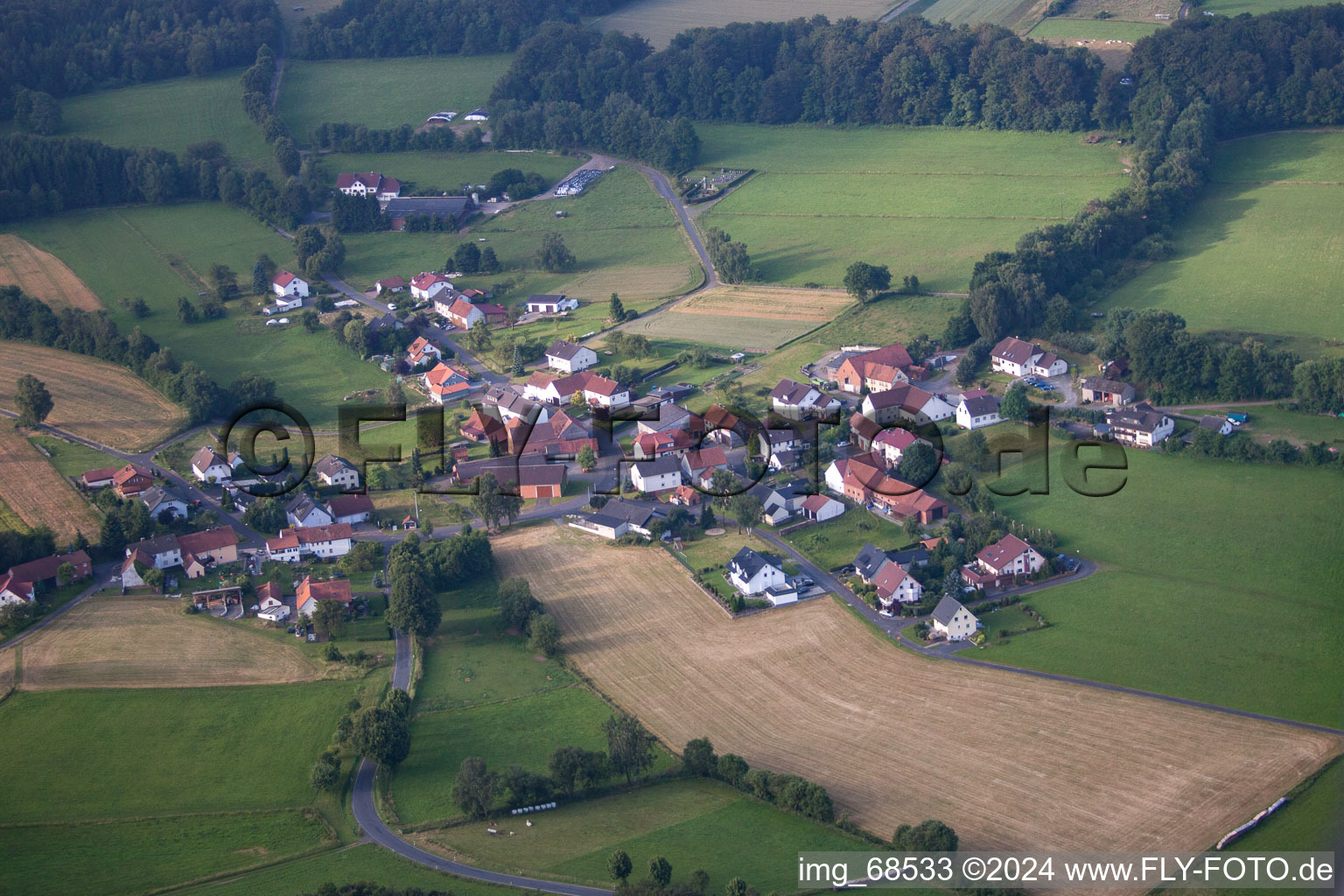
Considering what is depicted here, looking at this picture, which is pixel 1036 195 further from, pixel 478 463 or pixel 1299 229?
pixel 478 463

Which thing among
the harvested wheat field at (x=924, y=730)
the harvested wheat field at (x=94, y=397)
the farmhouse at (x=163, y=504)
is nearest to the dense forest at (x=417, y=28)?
the harvested wheat field at (x=94, y=397)

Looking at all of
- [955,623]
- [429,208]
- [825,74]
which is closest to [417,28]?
[429,208]

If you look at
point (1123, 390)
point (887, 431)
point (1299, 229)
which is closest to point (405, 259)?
point (887, 431)

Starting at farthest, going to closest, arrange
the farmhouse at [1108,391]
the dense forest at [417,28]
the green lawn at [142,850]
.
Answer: the dense forest at [417,28] < the farmhouse at [1108,391] < the green lawn at [142,850]

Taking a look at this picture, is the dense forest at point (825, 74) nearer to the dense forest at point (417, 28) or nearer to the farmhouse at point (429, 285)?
the dense forest at point (417, 28)

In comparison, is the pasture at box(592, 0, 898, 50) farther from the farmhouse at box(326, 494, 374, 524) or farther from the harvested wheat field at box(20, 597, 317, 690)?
the harvested wheat field at box(20, 597, 317, 690)

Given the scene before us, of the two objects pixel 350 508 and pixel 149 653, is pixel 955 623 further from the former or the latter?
pixel 149 653
